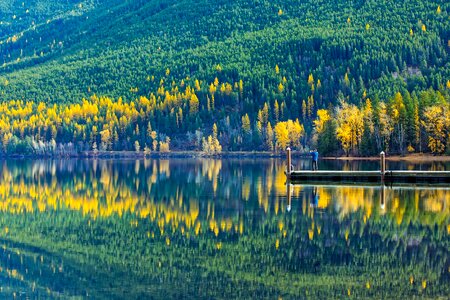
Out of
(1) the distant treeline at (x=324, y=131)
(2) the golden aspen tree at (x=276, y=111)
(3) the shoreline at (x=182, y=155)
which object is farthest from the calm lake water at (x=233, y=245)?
(2) the golden aspen tree at (x=276, y=111)

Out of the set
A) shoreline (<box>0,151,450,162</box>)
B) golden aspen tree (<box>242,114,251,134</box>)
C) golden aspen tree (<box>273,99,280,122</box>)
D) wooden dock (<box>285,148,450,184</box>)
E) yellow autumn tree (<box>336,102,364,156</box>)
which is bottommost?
wooden dock (<box>285,148,450,184</box>)

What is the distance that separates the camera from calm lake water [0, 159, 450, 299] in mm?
27188

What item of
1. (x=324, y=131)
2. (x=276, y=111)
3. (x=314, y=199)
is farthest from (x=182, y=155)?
(x=314, y=199)

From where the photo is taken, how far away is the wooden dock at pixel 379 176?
189 feet

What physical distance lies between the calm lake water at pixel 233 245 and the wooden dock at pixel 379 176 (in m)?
3.42

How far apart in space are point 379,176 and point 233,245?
27911 millimetres

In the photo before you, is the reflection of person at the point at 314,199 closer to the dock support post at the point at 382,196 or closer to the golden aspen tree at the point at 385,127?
the dock support post at the point at 382,196

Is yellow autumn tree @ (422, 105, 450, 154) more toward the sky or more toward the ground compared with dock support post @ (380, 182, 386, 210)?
more toward the sky

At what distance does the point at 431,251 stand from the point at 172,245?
957cm

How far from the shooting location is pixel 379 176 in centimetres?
5978

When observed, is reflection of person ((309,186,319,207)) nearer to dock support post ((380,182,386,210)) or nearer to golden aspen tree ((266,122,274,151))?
dock support post ((380,182,386,210))

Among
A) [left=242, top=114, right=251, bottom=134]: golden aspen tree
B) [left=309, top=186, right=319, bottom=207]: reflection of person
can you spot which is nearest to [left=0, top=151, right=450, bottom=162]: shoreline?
[left=242, top=114, right=251, bottom=134]: golden aspen tree

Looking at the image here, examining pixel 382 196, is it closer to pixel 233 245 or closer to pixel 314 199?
pixel 314 199

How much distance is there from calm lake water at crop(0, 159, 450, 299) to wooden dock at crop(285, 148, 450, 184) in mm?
3415
